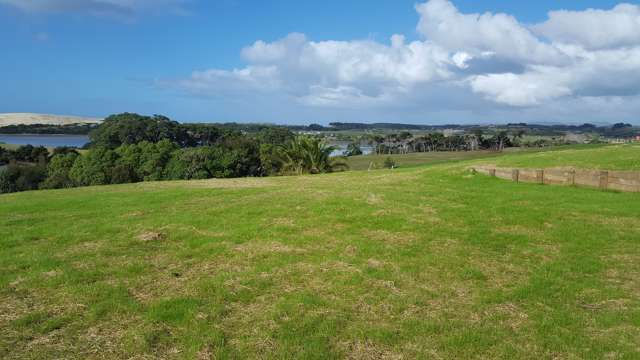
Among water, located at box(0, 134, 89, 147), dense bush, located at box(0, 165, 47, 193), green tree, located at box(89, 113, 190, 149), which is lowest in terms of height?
dense bush, located at box(0, 165, 47, 193)

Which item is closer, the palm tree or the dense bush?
the palm tree

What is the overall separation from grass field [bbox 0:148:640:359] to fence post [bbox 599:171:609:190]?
4.97 ft

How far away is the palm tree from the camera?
33.2 meters

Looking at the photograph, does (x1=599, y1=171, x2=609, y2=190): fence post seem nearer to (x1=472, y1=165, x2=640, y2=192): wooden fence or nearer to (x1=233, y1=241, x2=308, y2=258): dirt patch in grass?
(x1=472, y1=165, x2=640, y2=192): wooden fence

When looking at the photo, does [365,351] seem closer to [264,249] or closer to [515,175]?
[264,249]

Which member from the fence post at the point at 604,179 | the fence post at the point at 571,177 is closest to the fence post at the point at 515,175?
the fence post at the point at 571,177

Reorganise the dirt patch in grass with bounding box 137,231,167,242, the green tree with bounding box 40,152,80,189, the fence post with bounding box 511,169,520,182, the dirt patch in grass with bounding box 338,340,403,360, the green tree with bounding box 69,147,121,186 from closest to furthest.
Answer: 1. the dirt patch in grass with bounding box 338,340,403,360
2. the dirt patch in grass with bounding box 137,231,167,242
3. the fence post with bounding box 511,169,520,182
4. the green tree with bounding box 69,147,121,186
5. the green tree with bounding box 40,152,80,189

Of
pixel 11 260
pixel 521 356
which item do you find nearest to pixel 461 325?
pixel 521 356

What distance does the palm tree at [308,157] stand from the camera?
3316 cm

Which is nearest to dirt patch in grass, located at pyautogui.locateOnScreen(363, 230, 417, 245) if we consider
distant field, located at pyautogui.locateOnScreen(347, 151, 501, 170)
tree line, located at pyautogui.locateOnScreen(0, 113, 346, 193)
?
tree line, located at pyautogui.locateOnScreen(0, 113, 346, 193)

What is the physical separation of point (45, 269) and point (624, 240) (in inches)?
382

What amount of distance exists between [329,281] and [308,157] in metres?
26.8

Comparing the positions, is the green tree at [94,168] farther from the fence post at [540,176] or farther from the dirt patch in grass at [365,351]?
the dirt patch in grass at [365,351]

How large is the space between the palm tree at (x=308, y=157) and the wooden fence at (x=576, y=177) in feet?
58.7
